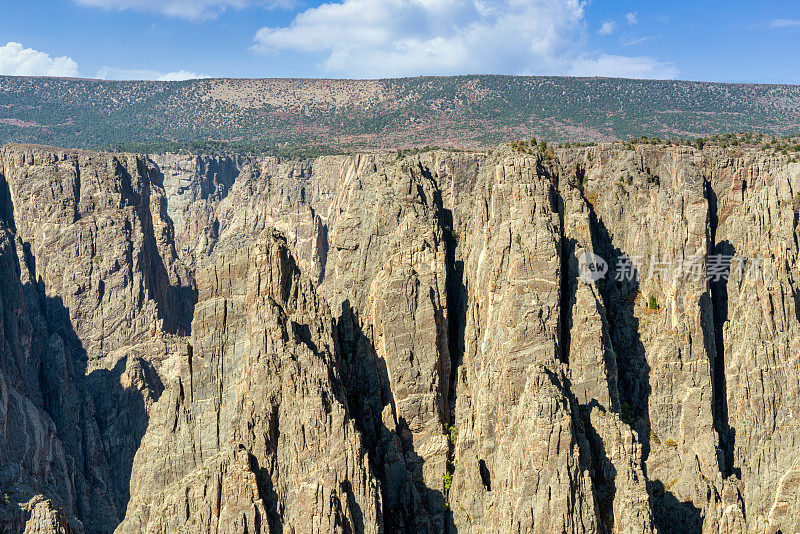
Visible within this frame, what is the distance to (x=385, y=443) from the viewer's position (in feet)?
198

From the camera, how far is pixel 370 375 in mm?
63875

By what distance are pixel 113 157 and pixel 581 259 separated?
11113 centimetres

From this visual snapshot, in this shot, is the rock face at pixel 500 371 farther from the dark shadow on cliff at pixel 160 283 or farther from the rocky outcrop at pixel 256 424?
the dark shadow on cliff at pixel 160 283

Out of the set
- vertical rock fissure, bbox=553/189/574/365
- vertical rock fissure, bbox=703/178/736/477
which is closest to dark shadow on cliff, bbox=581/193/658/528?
vertical rock fissure, bbox=553/189/574/365

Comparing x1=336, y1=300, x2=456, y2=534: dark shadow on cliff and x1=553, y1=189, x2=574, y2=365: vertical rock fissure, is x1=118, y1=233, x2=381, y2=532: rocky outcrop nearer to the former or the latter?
x1=336, y1=300, x2=456, y2=534: dark shadow on cliff

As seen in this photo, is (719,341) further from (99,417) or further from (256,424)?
(99,417)

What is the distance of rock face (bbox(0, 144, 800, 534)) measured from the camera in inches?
2067

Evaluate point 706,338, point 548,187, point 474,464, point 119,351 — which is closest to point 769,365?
point 706,338

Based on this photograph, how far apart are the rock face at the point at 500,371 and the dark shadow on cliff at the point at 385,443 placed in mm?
187

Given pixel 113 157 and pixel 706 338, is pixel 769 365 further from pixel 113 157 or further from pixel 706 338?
pixel 113 157
